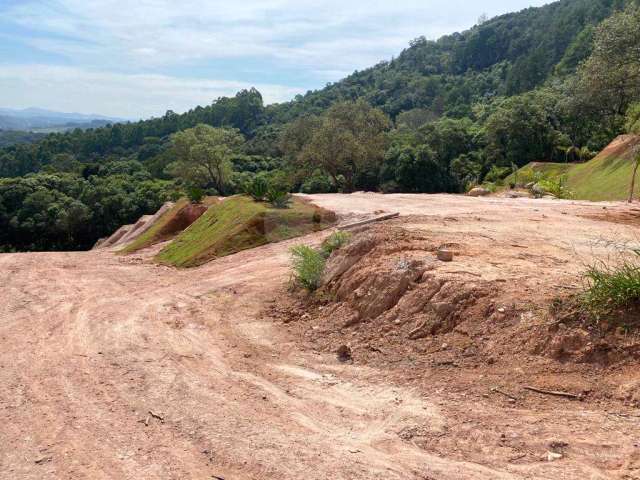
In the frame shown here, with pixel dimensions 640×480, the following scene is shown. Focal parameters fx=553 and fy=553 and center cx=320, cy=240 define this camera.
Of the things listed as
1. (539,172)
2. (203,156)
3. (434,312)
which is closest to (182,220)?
(203,156)

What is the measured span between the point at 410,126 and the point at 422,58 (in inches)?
3295

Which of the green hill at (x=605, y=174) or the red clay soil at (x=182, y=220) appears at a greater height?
the green hill at (x=605, y=174)

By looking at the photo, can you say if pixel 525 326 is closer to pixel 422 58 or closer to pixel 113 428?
pixel 113 428

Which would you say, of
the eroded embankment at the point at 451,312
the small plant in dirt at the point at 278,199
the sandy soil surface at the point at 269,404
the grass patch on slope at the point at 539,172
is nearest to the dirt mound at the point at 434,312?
the eroded embankment at the point at 451,312

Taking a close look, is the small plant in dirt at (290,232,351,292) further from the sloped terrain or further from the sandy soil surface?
the sloped terrain

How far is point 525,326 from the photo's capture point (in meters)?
6.62

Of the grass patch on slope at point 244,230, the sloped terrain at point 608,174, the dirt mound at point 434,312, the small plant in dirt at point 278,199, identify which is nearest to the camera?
the dirt mound at point 434,312

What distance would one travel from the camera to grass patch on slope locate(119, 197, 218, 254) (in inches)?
942

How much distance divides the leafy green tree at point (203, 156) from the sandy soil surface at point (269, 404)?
29.3 meters

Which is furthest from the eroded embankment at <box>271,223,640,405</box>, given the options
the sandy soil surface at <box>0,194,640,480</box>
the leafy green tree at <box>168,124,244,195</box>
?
the leafy green tree at <box>168,124,244,195</box>

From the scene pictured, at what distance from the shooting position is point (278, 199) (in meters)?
19.7

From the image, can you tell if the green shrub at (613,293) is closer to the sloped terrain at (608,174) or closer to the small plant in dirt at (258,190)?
the small plant in dirt at (258,190)

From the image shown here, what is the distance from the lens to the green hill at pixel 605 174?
22.9m

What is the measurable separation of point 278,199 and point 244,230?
2.77 meters
